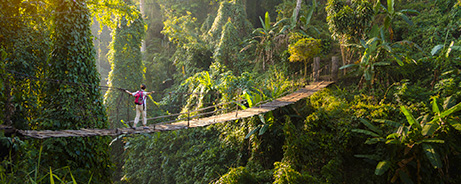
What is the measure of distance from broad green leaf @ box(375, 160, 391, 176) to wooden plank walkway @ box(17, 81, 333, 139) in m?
1.70

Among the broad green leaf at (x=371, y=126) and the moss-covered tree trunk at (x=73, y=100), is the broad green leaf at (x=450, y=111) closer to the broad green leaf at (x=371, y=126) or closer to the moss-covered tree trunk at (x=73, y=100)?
the broad green leaf at (x=371, y=126)

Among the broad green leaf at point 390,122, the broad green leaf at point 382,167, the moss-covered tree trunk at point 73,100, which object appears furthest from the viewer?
the broad green leaf at point 390,122

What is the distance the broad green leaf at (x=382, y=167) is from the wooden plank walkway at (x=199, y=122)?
1702 millimetres

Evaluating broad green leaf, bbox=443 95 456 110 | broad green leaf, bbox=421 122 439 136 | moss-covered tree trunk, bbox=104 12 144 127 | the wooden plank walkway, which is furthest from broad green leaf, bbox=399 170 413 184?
moss-covered tree trunk, bbox=104 12 144 127

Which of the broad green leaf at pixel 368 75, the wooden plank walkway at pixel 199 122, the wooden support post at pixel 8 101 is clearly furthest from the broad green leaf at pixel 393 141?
the wooden support post at pixel 8 101

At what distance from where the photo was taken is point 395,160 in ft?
12.7

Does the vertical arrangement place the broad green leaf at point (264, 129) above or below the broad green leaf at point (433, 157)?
above

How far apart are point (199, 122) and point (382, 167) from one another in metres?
2.66

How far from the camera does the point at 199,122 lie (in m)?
4.47

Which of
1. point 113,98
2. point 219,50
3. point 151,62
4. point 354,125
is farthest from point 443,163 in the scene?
point 151,62

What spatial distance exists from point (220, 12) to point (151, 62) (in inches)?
167

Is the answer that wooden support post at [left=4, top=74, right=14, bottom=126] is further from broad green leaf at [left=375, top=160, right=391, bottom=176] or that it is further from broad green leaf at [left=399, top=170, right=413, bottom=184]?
broad green leaf at [left=399, top=170, right=413, bottom=184]

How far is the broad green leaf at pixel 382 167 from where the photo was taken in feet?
12.2

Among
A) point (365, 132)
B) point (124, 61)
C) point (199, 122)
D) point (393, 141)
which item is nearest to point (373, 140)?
point (365, 132)
